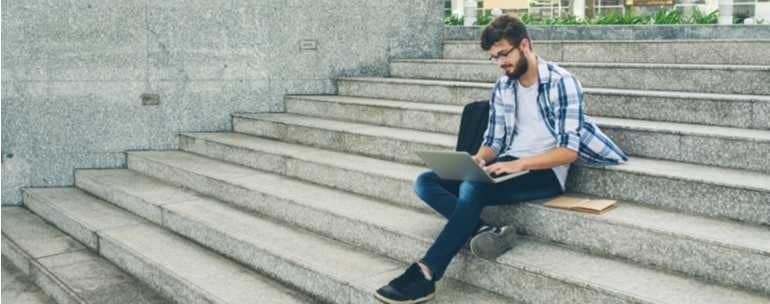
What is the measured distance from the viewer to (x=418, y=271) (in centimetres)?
360

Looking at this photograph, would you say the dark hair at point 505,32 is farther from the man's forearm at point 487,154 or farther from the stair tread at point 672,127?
the stair tread at point 672,127

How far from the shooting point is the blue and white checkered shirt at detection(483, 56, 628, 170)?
381 centimetres

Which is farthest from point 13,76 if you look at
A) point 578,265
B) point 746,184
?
point 746,184

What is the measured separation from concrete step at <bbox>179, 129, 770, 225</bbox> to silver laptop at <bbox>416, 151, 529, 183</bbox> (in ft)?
1.81

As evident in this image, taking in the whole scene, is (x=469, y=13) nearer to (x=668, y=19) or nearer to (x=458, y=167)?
(x=668, y=19)

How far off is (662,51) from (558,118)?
250 centimetres

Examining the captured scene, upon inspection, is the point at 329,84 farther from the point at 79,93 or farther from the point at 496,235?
the point at 496,235

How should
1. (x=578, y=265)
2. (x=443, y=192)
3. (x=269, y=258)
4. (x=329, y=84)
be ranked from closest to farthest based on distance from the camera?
(x=578, y=265), (x=443, y=192), (x=269, y=258), (x=329, y=84)

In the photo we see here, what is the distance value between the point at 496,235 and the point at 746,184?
1.22 m

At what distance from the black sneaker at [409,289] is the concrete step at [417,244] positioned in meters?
0.39

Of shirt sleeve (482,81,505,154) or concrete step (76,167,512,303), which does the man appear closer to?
shirt sleeve (482,81,505,154)

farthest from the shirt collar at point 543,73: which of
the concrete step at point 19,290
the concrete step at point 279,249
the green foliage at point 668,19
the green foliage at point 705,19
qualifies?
the green foliage at point 705,19

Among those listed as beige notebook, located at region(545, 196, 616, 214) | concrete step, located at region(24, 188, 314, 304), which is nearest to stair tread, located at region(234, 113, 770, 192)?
beige notebook, located at region(545, 196, 616, 214)

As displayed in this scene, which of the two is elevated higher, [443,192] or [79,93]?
[79,93]
